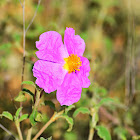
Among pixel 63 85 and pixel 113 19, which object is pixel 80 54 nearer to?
pixel 63 85

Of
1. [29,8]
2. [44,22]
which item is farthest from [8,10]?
[44,22]

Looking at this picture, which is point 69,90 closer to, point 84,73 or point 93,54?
point 84,73

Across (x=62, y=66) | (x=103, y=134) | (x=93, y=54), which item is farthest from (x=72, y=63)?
(x=93, y=54)

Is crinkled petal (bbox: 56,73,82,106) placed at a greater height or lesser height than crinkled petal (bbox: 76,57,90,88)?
lesser

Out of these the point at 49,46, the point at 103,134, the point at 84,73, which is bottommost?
the point at 103,134

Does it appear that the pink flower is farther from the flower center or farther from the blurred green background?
the blurred green background

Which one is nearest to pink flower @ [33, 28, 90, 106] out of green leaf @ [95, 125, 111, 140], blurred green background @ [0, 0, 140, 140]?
green leaf @ [95, 125, 111, 140]
